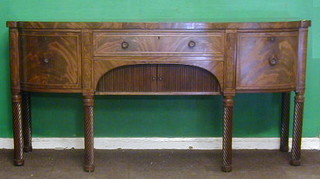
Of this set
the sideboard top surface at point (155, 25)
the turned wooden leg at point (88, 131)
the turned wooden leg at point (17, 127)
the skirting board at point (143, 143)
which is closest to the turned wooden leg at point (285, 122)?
the skirting board at point (143, 143)

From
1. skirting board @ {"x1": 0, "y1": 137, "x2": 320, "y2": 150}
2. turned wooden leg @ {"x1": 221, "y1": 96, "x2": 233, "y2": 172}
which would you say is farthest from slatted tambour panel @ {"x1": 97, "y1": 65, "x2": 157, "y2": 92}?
skirting board @ {"x1": 0, "y1": 137, "x2": 320, "y2": 150}

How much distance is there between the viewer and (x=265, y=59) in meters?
2.54

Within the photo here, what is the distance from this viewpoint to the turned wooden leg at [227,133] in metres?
2.58

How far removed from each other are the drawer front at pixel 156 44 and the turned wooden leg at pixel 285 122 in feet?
2.36

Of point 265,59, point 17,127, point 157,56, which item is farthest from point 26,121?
point 265,59

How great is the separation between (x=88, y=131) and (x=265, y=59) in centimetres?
103

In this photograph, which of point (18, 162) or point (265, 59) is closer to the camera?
point (265, 59)

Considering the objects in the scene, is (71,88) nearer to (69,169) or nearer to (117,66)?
(117,66)

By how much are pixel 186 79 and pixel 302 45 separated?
2.15 ft

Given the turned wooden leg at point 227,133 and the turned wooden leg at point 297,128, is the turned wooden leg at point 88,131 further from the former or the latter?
the turned wooden leg at point 297,128

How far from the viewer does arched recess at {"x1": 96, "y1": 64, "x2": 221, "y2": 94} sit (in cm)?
263

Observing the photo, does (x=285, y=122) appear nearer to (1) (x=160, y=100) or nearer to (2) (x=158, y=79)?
(1) (x=160, y=100)

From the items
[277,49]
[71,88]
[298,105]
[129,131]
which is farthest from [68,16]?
[298,105]

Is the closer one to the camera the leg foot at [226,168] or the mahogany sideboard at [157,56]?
the mahogany sideboard at [157,56]
